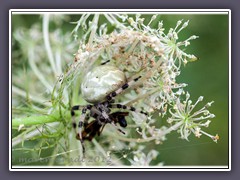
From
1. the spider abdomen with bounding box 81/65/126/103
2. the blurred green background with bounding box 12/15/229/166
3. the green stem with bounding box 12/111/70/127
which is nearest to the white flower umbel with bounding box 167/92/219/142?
the blurred green background with bounding box 12/15/229/166

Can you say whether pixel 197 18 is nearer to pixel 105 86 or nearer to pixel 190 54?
pixel 190 54

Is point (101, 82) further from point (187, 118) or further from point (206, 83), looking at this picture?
point (206, 83)

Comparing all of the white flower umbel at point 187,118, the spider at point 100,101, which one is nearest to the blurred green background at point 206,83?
the white flower umbel at point 187,118

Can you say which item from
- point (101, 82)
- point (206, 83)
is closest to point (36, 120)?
point (101, 82)

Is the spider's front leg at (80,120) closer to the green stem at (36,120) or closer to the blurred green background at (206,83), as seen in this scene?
the green stem at (36,120)

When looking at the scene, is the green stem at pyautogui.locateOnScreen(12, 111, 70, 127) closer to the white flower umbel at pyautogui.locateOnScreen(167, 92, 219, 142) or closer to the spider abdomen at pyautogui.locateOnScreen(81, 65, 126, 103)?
the spider abdomen at pyautogui.locateOnScreen(81, 65, 126, 103)
